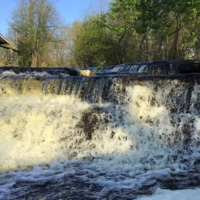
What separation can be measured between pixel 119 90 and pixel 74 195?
3.57 metres

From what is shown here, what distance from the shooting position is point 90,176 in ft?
14.4

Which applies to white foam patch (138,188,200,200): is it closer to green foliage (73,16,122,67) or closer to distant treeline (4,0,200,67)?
distant treeline (4,0,200,67)

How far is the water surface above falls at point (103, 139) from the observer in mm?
4068

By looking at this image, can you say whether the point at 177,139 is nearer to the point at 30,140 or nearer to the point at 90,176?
the point at 90,176

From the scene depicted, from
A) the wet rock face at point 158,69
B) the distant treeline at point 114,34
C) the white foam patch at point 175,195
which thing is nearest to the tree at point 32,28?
the distant treeline at point 114,34

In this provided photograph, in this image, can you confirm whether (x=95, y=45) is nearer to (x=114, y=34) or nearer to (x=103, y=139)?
(x=114, y=34)

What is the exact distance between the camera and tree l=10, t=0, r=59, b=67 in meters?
24.4

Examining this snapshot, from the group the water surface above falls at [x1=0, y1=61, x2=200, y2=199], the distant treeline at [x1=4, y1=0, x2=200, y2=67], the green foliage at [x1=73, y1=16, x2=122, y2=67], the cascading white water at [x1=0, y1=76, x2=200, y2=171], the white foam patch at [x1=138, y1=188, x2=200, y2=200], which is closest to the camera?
the white foam patch at [x1=138, y1=188, x2=200, y2=200]

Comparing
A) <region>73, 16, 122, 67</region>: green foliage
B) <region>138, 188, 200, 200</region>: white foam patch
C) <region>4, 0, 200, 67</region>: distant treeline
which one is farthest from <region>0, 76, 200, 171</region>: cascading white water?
<region>73, 16, 122, 67</region>: green foliage

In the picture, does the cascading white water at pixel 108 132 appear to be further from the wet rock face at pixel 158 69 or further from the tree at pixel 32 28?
the tree at pixel 32 28

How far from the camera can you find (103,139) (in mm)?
5723

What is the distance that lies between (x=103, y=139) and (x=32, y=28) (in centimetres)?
2065

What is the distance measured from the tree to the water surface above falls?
1800 cm

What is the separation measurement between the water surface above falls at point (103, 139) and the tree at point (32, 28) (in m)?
→ 18.0
